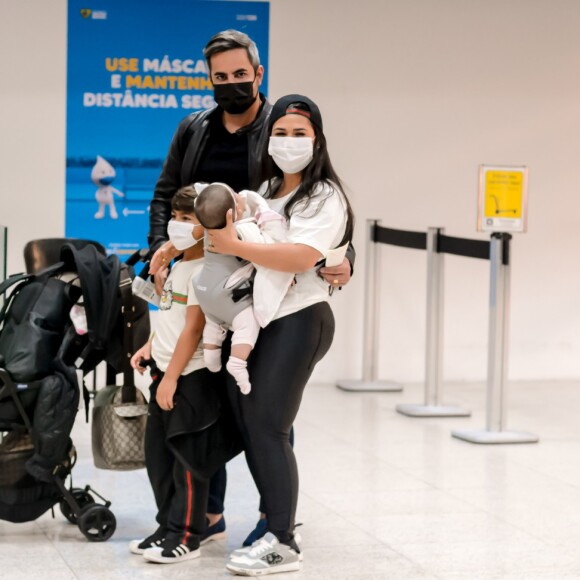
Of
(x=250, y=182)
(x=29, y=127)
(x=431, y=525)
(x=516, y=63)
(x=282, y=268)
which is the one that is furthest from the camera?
(x=516, y=63)

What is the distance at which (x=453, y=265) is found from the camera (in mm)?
8242

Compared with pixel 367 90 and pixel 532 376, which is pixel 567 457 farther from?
pixel 367 90

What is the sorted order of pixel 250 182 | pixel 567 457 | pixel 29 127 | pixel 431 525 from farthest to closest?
pixel 29 127 < pixel 567 457 < pixel 431 525 < pixel 250 182

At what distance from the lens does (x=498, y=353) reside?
628cm

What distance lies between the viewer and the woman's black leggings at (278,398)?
3756 mm

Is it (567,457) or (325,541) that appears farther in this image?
(567,457)

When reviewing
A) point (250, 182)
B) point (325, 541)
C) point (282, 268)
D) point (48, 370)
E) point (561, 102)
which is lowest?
point (325, 541)

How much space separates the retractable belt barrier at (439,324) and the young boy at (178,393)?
8.33ft

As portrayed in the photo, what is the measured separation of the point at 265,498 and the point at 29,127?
4.40 meters

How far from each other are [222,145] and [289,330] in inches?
31.4

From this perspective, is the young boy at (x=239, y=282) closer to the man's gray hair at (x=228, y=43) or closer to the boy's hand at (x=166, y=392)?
the boy's hand at (x=166, y=392)

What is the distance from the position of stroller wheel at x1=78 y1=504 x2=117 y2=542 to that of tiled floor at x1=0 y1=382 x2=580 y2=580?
0.04 m

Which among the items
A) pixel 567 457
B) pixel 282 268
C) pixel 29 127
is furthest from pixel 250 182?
pixel 29 127

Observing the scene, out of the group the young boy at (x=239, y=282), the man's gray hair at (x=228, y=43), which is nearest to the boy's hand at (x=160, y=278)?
the young boy at (x=239, y=282)
